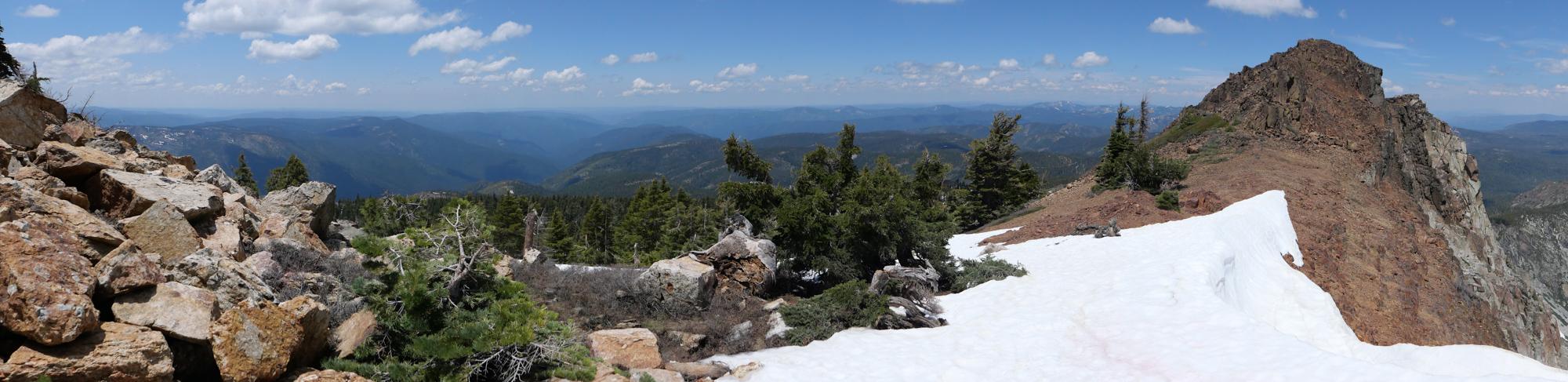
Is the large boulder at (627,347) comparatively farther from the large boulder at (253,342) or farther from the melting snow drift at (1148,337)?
the large boulder at (253,342)

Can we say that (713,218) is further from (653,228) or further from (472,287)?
(472,287)

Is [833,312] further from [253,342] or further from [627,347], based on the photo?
[253,342]

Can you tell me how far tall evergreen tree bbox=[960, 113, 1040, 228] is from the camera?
40.7 m

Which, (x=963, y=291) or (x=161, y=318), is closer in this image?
(x=161, y=318)

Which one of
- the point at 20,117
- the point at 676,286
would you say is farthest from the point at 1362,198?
the point at 20,117

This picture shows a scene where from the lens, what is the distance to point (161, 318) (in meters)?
6.77

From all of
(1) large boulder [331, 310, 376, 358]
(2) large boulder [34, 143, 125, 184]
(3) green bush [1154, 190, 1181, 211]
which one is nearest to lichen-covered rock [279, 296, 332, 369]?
(1) large boulder [331, 310, 376, 358]

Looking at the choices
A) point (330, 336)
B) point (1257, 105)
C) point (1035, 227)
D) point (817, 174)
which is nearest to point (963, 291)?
point (817, 174)

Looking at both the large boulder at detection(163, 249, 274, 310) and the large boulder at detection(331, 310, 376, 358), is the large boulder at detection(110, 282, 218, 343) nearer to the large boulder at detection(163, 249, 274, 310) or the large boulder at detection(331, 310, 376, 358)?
the large boulder at detection(163, 249, 274, 310)

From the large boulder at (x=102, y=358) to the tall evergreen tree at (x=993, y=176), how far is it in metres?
37.4

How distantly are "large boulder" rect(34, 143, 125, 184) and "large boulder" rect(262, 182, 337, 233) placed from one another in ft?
20.1

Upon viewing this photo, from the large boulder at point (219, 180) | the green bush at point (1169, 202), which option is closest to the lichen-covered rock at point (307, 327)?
the large boulder at point (219, 180)

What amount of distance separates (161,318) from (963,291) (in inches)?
603

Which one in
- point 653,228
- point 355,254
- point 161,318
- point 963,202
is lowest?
point 653,228
